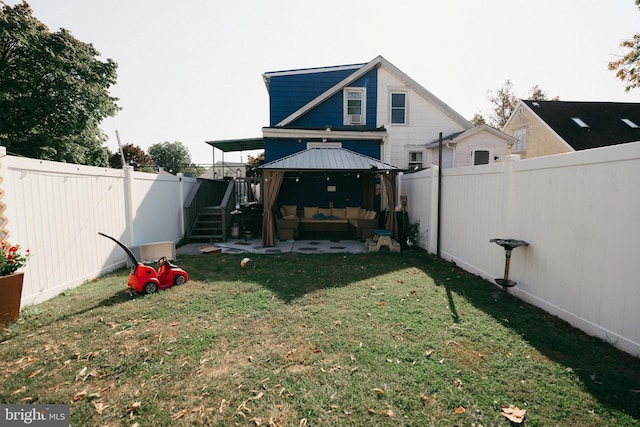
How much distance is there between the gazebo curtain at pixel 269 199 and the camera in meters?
9.62

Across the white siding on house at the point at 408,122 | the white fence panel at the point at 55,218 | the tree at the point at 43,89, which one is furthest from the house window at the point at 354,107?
the tree at the point at 43,89

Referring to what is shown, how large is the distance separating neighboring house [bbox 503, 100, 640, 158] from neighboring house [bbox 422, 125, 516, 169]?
674cm

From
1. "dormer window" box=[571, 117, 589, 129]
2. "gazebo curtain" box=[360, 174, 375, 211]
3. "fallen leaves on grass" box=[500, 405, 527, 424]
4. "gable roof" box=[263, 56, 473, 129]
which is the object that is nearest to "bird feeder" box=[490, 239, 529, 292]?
"fallen leaves on grass" box=[500, 405, 527, 424]

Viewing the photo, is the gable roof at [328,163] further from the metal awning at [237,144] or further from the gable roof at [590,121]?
the gable roof at [590,121]

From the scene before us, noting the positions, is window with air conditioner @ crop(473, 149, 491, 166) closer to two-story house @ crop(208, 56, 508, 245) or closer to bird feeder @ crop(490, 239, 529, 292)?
two-story house @ crop(208, 56, 508, 245)

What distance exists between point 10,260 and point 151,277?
176 cm

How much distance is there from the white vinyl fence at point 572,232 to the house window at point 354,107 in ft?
28.6

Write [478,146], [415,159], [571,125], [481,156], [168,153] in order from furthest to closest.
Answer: [168,153], [571,125], [415,159], [481,156], [478,146]

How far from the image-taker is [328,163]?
397 inches

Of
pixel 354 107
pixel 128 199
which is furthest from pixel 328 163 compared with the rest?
pixel 128 199

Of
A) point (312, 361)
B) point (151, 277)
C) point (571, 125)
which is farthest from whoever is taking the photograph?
point (571, 125)

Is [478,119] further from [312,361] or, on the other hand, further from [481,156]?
[312,361]

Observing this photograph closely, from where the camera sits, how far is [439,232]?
7.82m

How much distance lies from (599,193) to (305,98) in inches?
508
